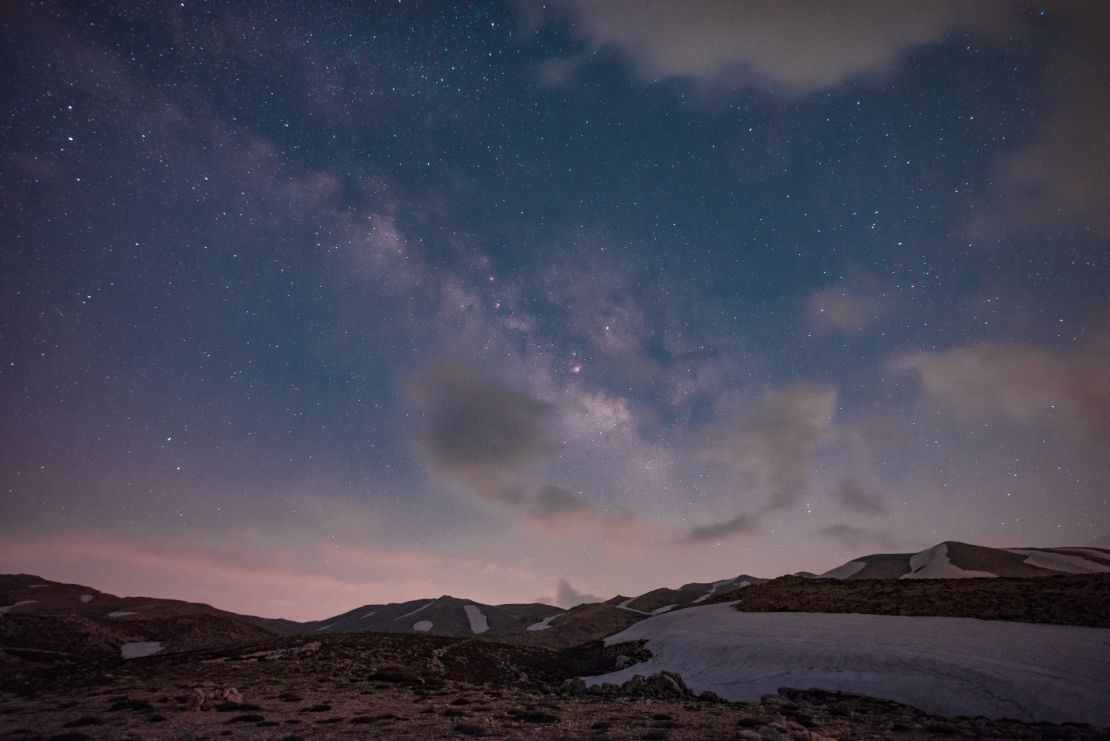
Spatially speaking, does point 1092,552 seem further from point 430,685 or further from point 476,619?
point 430,685

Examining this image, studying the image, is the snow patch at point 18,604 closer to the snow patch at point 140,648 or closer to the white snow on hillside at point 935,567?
the snow patch at point 140,648

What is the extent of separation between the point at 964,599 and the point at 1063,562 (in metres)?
95.5

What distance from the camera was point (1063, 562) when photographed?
94938mm

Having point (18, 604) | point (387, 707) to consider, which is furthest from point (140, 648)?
point (387, 707)

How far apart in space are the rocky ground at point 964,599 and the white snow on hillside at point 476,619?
9744 cm

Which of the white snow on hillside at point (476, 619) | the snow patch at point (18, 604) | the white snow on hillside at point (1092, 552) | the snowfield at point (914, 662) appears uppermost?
the snowfield at point (914, 662)

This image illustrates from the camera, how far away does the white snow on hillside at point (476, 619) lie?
126312mm

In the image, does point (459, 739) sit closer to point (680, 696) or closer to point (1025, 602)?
point (680, 696)

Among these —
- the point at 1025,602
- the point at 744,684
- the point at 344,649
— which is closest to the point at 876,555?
the point at 1025,602

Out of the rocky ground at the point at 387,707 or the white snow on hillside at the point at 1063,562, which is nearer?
the rocky ground at the point at 387,707

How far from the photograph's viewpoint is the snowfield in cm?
1848

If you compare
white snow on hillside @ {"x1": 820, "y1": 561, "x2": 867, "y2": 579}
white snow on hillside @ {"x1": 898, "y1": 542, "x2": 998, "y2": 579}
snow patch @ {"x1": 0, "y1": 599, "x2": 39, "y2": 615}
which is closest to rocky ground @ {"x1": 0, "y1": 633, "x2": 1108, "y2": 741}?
snow patch @ {"x1": 0, "y1": 599, "x2": 39, "y2": 615}

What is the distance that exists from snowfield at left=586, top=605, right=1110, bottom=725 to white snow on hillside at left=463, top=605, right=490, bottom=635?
102969 mm

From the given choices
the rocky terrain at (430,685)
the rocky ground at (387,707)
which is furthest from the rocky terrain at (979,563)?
the rocky ground at (387,707)
